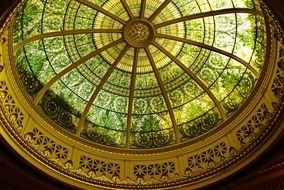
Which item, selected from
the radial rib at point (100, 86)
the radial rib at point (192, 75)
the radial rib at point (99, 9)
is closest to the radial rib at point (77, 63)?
the radial rib at point (100, 86)

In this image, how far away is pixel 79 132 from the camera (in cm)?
1423

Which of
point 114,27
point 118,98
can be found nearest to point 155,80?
point 118,98

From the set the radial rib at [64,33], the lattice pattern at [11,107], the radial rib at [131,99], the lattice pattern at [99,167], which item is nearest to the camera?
→ the lattice pattern at [11,107]

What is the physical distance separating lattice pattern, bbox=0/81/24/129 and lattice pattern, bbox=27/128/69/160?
0.54 meters

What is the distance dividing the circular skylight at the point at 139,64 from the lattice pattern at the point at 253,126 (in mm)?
847

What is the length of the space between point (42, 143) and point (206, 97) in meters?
5.52

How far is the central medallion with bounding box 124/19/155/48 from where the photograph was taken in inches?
541

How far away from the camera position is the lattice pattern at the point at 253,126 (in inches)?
487

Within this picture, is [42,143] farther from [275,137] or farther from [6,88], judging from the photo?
[275,137]

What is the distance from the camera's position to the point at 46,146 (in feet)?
42.8

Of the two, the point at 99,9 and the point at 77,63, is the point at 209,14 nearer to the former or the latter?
the point at 99,9

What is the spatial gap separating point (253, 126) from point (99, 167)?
Result: 4.89 m

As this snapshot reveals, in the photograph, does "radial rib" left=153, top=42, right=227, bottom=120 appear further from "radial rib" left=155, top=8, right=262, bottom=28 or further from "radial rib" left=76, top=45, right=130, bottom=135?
"radial rib" left=76, top=45, right=130, bottom=135

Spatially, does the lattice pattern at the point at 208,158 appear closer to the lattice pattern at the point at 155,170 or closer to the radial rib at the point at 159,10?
the lattice pattern at the point at 155,170
